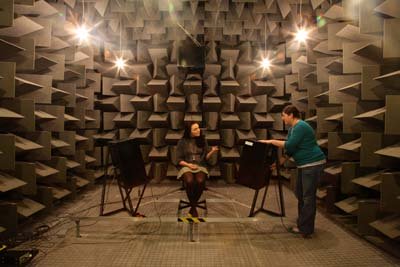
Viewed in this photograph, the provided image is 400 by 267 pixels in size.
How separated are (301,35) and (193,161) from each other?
265cm

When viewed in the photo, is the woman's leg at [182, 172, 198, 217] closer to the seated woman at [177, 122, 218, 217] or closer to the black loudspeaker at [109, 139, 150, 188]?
the seated woman at [177, 122, 218, 217]

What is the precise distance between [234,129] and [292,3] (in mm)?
2227

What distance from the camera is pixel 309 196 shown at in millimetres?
2352

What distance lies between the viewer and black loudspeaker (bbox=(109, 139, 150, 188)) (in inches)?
106

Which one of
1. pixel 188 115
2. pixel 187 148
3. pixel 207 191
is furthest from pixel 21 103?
pixel 207 191

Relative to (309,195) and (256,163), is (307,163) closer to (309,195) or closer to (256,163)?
(309,195)

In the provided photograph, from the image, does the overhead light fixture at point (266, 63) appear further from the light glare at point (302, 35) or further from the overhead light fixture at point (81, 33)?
the overhead light fixture at point (81, 33)

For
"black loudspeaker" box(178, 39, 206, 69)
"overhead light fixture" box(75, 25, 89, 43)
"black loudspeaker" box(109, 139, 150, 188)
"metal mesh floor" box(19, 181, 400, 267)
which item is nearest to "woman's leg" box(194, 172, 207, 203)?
"metal mesh floor" box(19, 181, 400, 267)

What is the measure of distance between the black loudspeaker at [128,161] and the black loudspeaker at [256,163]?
1183 millimetres

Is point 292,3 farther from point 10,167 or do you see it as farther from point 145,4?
point 10,167

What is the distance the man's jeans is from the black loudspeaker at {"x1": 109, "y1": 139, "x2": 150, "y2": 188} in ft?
5.83

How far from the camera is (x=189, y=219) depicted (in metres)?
2.33

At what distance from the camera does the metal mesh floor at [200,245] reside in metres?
2.01

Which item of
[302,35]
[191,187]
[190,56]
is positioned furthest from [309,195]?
[190,56]
